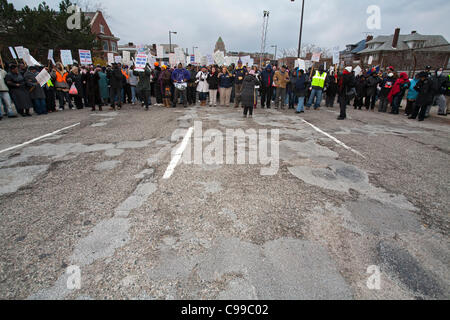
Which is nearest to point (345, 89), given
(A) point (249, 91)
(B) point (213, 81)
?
(A) point (249, 91)

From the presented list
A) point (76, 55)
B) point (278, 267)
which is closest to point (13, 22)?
point (76, 55)

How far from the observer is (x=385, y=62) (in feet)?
69.9

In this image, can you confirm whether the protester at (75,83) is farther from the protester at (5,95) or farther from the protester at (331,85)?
the protester at (331,85)

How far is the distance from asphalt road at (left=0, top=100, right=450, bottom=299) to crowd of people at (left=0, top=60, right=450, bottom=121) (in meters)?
6.02

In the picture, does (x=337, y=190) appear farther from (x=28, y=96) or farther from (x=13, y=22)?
(x=13, y=22)

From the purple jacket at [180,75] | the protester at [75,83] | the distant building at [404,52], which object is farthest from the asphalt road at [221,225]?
the distant building at [404,52]

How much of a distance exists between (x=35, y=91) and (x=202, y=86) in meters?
7.66

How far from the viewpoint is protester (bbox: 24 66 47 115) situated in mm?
9837

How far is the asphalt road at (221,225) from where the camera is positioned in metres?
2.03

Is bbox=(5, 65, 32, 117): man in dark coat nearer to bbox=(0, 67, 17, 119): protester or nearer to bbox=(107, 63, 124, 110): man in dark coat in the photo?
bbox=(0, 67, 17, 119): protester

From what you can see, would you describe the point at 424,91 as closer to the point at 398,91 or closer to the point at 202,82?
the point at 398,91

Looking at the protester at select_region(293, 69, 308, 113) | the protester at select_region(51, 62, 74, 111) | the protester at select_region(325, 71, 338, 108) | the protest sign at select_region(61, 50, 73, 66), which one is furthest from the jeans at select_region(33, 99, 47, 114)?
the protester at select_region(325, 71, 338, 108)

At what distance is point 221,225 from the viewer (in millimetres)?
2791

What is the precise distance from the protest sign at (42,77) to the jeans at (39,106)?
0.78 m
